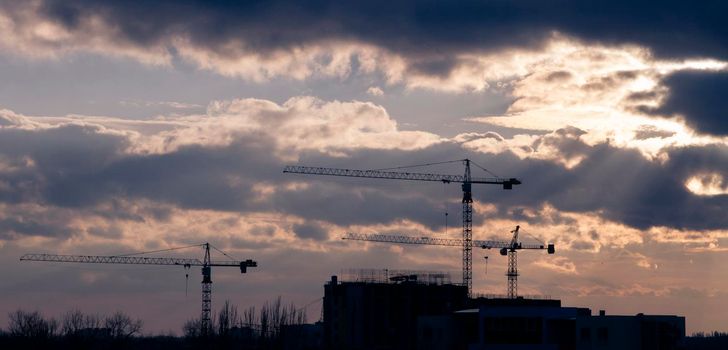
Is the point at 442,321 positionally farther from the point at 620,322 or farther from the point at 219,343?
the point at 219,343

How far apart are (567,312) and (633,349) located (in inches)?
413

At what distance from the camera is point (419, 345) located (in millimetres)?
160125

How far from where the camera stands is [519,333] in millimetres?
143500

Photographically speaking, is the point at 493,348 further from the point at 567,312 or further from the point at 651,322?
the point at 651,322

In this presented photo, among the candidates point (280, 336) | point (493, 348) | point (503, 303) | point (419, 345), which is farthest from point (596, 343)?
point (280, 336)

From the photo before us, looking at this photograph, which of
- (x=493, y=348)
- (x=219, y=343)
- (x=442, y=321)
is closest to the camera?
(x=493, y=348)

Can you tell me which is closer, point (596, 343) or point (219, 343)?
point (596, 343)

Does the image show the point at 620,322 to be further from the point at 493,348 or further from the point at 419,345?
the point at 419,345

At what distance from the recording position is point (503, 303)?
19562cm

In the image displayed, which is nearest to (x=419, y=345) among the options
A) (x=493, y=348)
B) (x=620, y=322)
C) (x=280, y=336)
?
(x=493, y=348)

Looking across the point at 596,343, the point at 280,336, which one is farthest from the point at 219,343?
the point at 596,343

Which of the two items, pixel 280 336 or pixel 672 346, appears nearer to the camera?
pixel 672 346

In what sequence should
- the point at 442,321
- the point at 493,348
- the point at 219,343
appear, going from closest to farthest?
1. the point at 493,348
2. the point at 442,321
3. the point at 219,343

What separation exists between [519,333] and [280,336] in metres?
67.2
